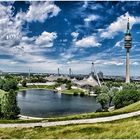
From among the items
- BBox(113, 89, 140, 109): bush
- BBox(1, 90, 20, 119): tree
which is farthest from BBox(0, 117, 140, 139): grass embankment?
BBox(113, 89, 140, 109): bush

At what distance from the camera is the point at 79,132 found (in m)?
46.8

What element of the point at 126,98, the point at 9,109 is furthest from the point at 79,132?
the point at 126,98

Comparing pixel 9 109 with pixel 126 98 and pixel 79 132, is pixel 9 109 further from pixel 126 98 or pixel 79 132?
pixel 79 132

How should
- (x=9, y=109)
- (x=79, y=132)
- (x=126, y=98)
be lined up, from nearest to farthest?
(x=79, y=132) < (x=9, y=109) < (x=126, y=98)

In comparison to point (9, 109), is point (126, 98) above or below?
above

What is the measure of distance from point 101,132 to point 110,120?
11.4 metres

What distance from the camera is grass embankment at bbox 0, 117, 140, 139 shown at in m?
43.7

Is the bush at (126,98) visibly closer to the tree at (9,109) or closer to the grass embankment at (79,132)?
the tree at (9,109)

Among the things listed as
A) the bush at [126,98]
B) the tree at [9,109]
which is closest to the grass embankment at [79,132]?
the tree at [9,109]

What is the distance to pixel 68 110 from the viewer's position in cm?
Result: 11494

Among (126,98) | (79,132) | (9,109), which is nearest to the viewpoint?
(79,132)

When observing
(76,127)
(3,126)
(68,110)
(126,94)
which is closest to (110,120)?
(76,127)

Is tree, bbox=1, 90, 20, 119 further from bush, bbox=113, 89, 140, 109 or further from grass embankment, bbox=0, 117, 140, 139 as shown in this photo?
bush, bbox=113, 89, 140, 109

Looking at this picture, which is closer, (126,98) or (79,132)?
(79,132)
